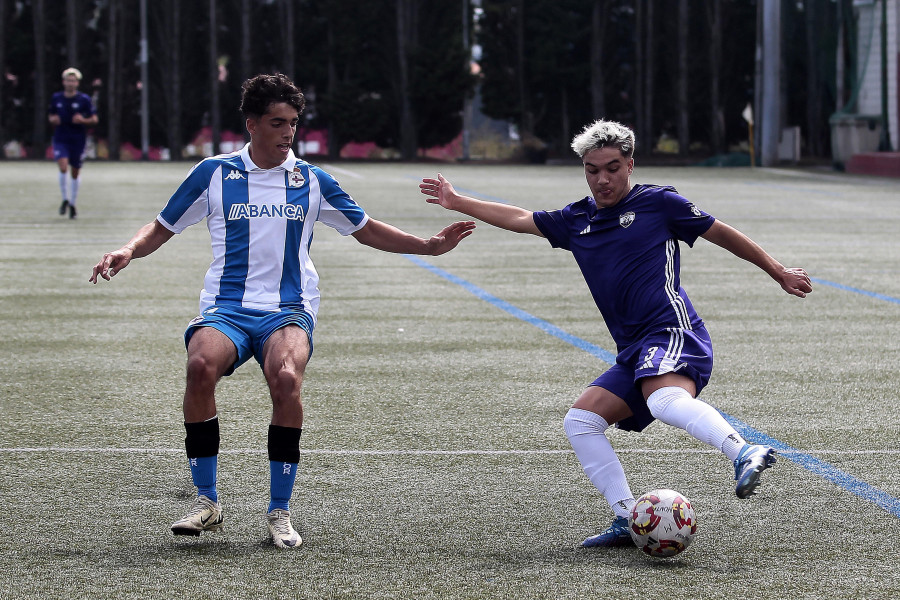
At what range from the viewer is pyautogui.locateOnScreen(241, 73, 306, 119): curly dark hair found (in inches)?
206

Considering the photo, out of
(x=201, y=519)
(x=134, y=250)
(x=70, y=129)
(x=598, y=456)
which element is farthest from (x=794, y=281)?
(x=70, y=129)

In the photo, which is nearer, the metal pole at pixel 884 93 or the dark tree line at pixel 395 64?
the metal pole at pixel 884 93

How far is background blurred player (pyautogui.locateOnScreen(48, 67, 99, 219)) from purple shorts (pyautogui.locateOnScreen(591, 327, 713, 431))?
57.1 ft

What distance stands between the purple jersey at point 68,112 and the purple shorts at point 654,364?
58.5 feet

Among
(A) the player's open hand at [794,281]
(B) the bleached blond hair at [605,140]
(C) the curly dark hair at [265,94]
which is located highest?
(C) the curly dark hair at [265,94]

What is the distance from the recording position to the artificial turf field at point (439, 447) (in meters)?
4.61

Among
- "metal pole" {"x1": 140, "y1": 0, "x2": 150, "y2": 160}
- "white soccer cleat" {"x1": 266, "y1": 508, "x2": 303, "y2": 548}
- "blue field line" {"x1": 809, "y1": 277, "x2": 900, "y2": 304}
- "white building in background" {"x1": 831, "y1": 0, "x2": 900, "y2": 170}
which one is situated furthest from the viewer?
"metal pole" {"x1": 140, "y1": 0, "x2": 150, "y2": 160}

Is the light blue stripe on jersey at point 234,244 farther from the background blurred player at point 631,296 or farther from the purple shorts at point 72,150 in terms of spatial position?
the purple shorts at point 72,150

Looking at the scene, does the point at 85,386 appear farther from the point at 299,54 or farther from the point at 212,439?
the point at 299,54

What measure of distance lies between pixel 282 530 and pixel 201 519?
0.99ft

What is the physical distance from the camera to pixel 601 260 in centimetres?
535

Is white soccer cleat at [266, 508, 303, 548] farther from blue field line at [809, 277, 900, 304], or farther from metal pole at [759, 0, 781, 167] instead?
metal pole at [759, 0, 781, 167]

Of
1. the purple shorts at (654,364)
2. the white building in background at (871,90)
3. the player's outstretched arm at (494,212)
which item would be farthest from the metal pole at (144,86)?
the purple shorts at (654,364)

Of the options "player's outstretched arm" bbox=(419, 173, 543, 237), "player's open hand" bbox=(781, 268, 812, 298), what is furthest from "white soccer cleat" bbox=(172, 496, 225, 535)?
"player's open hand" bbox=(781, 268, 812, 298)
